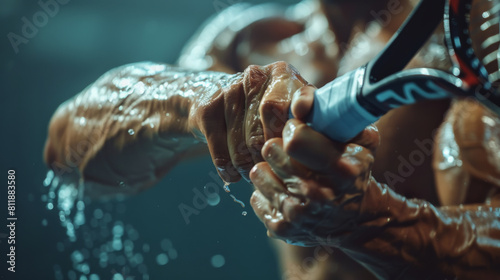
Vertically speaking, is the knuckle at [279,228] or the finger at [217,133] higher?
the finger at [217,133]

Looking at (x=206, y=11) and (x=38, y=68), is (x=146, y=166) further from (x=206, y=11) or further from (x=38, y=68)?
(x=206, y=11)

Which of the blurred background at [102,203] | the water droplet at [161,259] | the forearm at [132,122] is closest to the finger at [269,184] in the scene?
the forearm at [132,122]

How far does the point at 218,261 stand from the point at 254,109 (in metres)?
1.38

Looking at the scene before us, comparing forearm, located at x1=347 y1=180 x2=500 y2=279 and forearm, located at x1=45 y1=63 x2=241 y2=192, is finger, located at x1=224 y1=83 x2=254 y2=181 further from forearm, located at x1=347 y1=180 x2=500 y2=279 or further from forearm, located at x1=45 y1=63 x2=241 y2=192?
forearm, located at x1=347 y1=180 x2=500 y2=279

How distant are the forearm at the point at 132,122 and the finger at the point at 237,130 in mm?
36

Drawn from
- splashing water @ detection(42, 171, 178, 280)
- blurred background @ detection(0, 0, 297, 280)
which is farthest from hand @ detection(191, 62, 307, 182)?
splashing water @ detection(42, 171, 178, 280)

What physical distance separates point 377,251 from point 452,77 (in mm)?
317

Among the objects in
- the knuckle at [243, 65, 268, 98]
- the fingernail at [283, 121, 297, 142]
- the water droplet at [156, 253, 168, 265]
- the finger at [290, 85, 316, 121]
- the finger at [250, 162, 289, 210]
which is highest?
the knuckle at [243, 65, 268, 98]

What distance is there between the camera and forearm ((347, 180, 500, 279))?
1.93 feet

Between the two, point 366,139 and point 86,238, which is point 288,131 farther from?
point 86,238

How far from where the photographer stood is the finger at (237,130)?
0.54 meters

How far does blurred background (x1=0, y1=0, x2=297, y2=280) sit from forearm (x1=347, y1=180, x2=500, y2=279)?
323 millimetres

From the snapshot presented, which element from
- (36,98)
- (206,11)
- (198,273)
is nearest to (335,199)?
(36,98)

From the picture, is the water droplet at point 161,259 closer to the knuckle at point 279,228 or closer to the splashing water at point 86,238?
the splashing water at point 86,238
